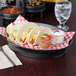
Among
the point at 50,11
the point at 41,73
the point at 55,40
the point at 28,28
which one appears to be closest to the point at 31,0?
the point at 50,11

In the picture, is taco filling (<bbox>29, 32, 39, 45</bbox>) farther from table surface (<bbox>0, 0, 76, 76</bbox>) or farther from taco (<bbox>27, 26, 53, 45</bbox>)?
table surface (<bbox>0, 0, 76, 76</bbox>)

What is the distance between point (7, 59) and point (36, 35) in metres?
0.30

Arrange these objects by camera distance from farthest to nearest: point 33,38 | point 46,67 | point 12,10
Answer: point 12,10 → point 33,38 → point 46,67

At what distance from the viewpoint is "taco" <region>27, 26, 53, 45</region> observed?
1.42m

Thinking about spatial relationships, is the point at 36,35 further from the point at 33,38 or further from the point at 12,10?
the point at 12,10

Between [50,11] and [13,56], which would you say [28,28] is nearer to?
[13,56]

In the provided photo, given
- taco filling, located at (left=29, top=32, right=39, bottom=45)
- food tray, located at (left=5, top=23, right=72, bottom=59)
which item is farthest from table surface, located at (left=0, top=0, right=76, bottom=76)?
taco filling, located at (left=29, top=32, right=39, bottom=45)

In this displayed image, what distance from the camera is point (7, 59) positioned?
130 centimetres

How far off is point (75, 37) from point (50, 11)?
796mm

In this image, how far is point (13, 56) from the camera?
134cm

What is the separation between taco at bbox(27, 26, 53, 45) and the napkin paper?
0.16 m

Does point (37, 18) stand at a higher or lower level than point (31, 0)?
lower

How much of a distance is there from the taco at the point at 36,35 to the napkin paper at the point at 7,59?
0.51ft

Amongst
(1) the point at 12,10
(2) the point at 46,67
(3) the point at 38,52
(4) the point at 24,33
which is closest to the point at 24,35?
(4) the point at 24,33
